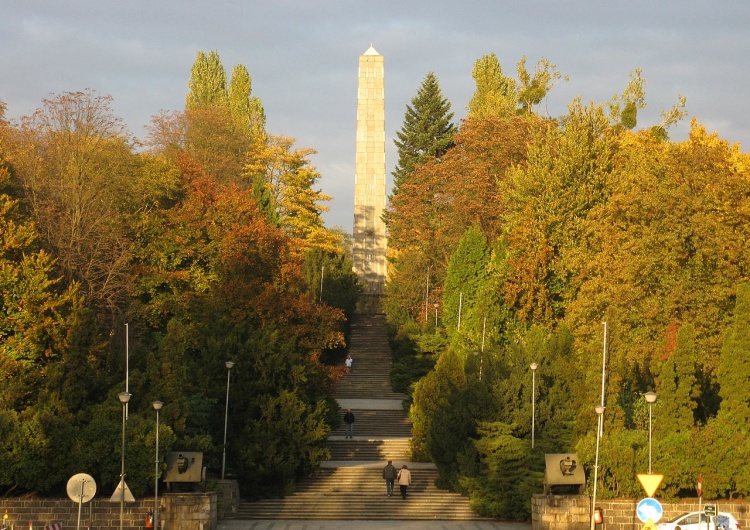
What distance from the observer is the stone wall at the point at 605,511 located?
33.8m

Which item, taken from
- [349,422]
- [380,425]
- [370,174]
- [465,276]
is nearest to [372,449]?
[349,422]

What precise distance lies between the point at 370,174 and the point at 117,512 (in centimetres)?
4265

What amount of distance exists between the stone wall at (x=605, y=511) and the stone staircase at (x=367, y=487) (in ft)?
12.2

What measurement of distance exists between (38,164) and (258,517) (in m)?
16.8

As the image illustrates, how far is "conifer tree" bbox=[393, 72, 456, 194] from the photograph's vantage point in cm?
8594

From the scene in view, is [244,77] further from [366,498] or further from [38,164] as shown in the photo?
[366,498]

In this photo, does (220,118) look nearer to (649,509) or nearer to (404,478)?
(404,478)

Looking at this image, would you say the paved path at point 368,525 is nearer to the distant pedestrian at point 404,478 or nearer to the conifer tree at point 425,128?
the distant pedestrian at point 404,478

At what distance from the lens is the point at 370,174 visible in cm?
7444

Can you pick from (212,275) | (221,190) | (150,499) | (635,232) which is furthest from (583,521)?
(221,190)

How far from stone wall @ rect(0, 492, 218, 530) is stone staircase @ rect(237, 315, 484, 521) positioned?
11.9 feet

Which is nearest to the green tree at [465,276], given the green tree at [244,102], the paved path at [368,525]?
the paved path at [368,525]

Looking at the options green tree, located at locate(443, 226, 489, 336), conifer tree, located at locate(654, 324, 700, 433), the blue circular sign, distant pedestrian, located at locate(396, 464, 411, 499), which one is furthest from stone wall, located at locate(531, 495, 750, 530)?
green tree, located at locate(443, 226, 489, 336)

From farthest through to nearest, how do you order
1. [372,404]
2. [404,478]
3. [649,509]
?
[372,404]
[404,478]
[649,509]
